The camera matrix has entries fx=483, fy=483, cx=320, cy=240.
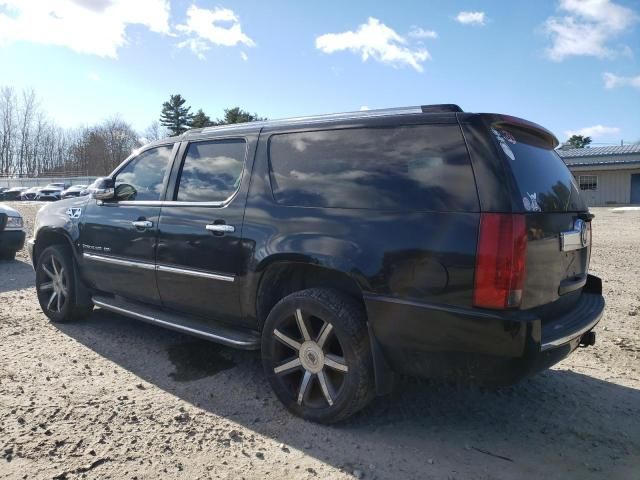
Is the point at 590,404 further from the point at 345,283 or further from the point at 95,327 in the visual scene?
the point at 95,327

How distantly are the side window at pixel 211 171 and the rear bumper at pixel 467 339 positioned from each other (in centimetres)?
150

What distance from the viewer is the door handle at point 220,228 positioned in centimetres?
339

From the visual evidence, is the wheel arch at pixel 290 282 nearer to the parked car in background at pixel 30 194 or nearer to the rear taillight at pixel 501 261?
the rear taillight at pixel 501 261

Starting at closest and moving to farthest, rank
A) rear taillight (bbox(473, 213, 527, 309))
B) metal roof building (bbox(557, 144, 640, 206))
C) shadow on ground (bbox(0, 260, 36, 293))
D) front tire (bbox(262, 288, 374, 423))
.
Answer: rear taillight (bbox(473, 213, 527, 309)) < front tire (bbox(262, 288, 374, 423)) < shadow on ground (bbox(0, 260, 36, 293)) < metal roof building (bbox(557, 144, 640, 206))

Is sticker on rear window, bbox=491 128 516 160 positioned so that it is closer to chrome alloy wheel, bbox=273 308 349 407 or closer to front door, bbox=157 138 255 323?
chrome alloy wheel, bbox=273 308 349 407

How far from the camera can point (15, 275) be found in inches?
305

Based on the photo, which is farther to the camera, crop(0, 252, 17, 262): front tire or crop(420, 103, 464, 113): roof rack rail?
crop(0, 252, 17, 262): front tire

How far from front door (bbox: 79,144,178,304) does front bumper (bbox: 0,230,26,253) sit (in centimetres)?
523

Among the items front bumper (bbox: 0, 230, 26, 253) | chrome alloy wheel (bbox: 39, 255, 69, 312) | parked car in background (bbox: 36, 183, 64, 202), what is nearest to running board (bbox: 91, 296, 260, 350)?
chrome alloy wheel (bbox: 39, 255, 69, 312)

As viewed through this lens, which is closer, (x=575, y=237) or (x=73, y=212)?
(x=575, y=237)

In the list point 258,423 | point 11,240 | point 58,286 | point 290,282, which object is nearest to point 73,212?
point 58,286

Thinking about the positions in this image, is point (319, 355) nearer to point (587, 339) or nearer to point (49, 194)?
point (587, 339)

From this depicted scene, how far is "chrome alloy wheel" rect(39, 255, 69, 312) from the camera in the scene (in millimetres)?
4953

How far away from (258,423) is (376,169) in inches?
69.0
